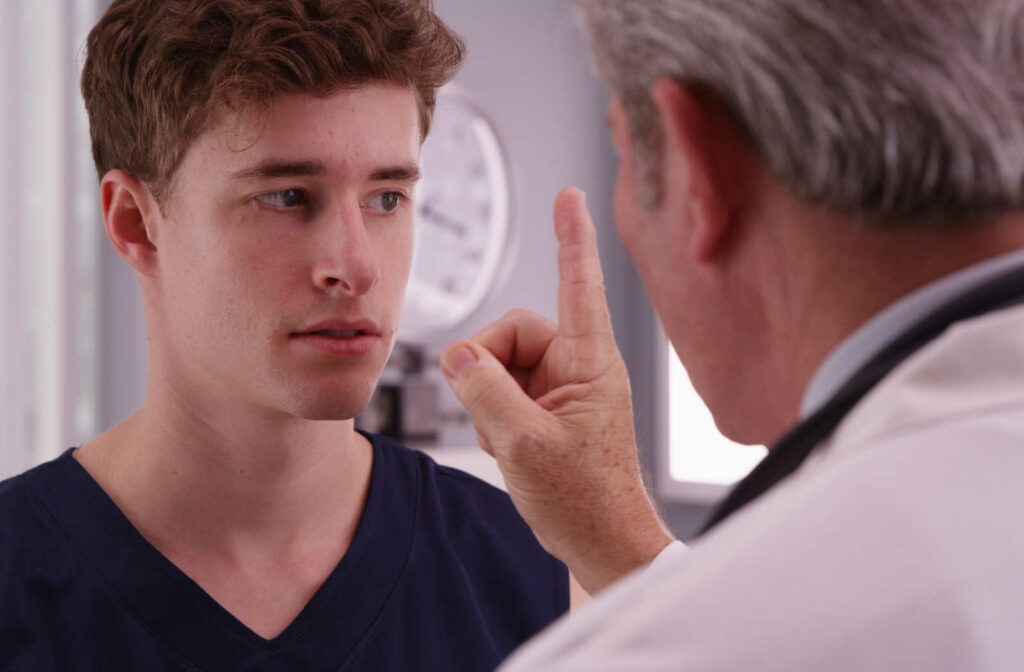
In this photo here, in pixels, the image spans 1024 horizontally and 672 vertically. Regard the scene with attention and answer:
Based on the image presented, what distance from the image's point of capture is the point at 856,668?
45cm

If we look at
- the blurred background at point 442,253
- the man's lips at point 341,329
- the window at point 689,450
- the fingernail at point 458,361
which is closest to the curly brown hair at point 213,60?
the man's lips at point 341,329

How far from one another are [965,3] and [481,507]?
3.29 feet

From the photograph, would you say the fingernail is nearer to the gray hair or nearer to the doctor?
the doctor

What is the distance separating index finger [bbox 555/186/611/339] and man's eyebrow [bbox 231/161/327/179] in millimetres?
301

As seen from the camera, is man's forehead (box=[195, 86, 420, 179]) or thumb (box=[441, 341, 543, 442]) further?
man's forehead (box=[195, 86, 420, 179])

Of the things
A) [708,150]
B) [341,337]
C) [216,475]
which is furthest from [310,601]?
[708,150]

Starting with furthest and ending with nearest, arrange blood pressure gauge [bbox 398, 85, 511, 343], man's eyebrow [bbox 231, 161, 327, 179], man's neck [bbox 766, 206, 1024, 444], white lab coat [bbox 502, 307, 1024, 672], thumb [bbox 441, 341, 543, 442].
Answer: blood pressure gauge [bbox 398, 85, 511, 343]
man's eyebrow [bbox 231, 161, 327, 179]
thumb [bbox 441, 341, 543, 442]
man's neck [bbox 766, 206, 1024, 444]
white lab coat [bbox 502, 307, 1024, 672]

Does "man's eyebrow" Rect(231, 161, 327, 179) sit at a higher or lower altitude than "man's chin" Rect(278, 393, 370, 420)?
higher

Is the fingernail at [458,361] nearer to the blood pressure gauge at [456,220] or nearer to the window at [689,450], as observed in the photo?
the blood pressure gauge at [456,220]

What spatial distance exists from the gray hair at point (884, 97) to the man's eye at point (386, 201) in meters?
0.70

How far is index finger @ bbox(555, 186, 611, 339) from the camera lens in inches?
41.3

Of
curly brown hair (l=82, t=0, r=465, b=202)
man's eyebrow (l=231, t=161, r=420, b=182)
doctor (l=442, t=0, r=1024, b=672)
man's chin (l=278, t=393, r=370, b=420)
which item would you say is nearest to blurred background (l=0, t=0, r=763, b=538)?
curly brown hair (l=82, t=0, r=465, b=202)

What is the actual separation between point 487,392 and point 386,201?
0.34 metres

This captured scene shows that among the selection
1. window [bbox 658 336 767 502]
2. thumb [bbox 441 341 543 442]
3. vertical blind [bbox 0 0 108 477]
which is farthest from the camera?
window [bbox 658 336 767 502]
